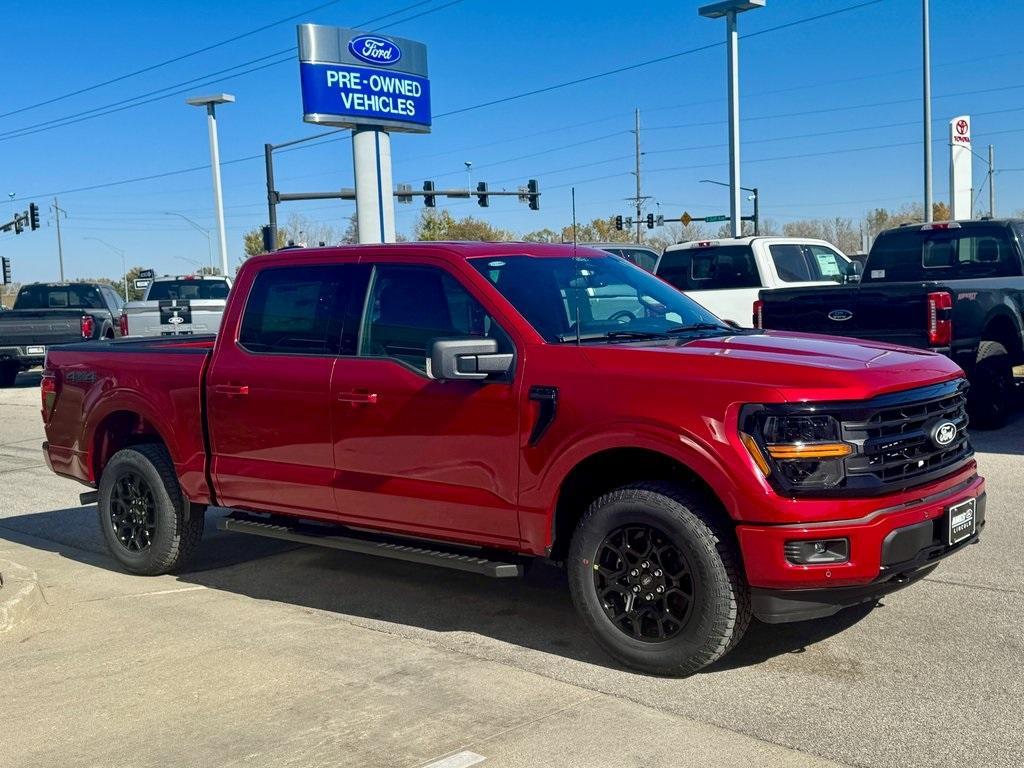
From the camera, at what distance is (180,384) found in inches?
257

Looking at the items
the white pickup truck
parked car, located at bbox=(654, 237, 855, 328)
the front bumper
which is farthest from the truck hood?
the white pickup truck

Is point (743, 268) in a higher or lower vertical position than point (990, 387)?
higher

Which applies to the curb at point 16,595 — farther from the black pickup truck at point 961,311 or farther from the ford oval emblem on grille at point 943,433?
the black pickup truck at point 961,311

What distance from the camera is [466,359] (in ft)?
16.3

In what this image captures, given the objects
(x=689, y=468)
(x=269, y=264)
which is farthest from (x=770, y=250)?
(x=689, y=468)

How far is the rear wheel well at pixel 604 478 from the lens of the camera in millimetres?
4820

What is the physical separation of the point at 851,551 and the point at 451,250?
8.02ft

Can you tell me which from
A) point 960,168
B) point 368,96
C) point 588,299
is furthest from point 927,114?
point 588,299

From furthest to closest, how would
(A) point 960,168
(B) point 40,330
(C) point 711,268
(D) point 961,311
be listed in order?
(A) point 960,168
(B) point 40,330
(C) point 711,268
(D) point 961,311

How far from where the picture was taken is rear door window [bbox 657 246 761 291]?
14633 millimetres

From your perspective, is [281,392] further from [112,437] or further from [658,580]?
[658,580]

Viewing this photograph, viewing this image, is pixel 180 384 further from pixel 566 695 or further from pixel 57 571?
pixel 566 695

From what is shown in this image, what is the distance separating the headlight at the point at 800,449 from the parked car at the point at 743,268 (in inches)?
389

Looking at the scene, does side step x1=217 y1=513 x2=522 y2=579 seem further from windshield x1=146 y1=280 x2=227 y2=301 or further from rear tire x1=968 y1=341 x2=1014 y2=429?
windshield x1=146 y1=280 x2=227 y2=301
